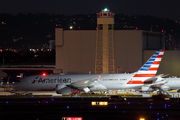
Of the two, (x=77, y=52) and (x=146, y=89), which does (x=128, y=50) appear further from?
(x=146, y=89)

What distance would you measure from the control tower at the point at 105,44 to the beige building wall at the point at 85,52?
15.2 feet

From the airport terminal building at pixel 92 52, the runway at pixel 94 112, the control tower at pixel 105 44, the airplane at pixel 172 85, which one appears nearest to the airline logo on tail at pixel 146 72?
the airplane at pixel 172 85

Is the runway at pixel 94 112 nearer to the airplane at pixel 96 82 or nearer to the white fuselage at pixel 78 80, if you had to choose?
the airplane at pixel 96 82

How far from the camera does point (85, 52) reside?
83812 millimetres

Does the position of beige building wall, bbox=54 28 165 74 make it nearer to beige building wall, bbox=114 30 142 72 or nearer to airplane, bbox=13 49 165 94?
beige building wall, bbox=114 30 142 72

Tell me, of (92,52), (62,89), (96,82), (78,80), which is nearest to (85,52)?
(92,52)

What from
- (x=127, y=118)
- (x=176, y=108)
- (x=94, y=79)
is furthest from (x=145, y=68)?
(x=127, y=118)

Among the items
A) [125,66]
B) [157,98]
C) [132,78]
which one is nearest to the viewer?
[157,98]

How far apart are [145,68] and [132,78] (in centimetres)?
308

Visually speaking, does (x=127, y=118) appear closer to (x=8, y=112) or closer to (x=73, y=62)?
(x=8, y=112)

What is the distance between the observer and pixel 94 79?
53.0 metres

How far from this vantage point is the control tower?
229ft

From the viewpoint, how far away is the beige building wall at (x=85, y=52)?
83.6 meters

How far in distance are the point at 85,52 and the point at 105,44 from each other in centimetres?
1209
